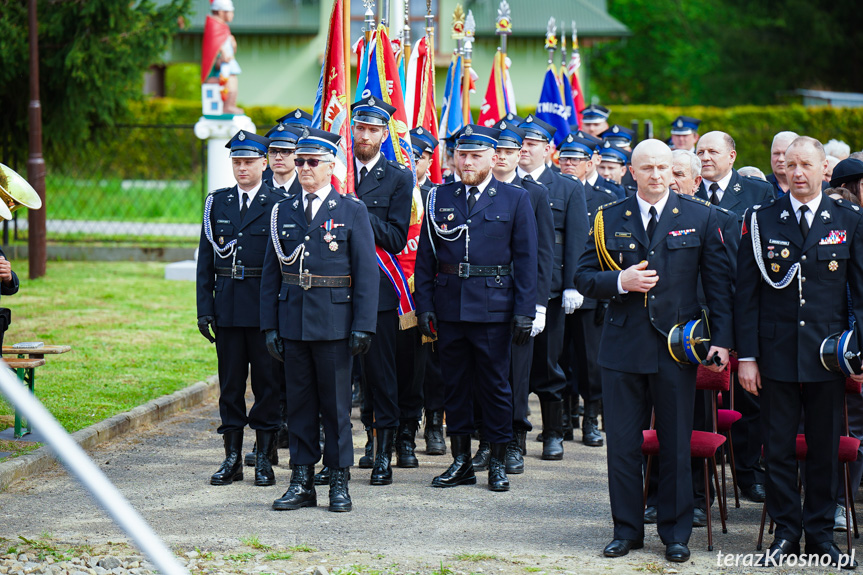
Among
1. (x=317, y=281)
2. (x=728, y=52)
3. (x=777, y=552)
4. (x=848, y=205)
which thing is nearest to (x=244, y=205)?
(x=317, y=281)

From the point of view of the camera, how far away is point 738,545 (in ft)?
18.7

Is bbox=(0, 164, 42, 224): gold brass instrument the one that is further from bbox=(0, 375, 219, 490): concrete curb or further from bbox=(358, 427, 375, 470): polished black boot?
bbox=(358, 427, 375, 470): polished black boot

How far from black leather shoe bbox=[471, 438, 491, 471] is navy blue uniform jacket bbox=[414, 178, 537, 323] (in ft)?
3.49

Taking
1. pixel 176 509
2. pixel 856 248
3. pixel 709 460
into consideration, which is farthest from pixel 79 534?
pixel 856 248

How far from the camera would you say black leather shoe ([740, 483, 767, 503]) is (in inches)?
263

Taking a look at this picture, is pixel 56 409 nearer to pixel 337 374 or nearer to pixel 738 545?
pixel 337 374

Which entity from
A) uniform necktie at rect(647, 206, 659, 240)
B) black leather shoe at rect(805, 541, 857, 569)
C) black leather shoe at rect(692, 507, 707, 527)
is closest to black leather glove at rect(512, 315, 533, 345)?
uniform necktie at rect(647, 206, 659, 240)

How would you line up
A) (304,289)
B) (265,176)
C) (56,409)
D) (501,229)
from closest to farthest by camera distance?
(304,289) → (501,229) → (265,176) → (56,409)

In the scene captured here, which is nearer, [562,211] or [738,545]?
[738,545]

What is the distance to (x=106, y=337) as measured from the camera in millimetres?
11297

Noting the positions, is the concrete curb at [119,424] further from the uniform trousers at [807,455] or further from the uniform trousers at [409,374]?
the uniform trousers at [807,455]

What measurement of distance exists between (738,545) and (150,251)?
14.5m

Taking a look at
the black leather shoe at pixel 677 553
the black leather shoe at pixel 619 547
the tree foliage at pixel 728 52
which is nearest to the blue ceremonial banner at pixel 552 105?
the black leather shoe at pixel 619 547

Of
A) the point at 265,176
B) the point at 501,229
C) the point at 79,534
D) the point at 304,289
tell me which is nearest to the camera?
the point at 79,534
